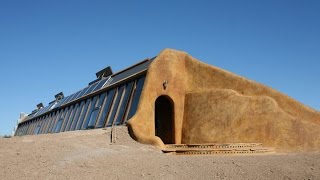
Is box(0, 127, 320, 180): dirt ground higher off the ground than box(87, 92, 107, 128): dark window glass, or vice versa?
box(87, 92, 107, 128): dark window glass

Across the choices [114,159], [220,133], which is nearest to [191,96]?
[220,133]

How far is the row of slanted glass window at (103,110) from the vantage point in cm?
1915

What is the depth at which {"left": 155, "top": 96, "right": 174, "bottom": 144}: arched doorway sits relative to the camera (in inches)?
818

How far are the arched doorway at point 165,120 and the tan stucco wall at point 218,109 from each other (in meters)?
0.45

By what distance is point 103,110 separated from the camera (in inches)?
863

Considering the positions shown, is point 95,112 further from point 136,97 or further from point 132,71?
point 136,97

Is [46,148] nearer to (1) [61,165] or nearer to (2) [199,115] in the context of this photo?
(1) [61,165]

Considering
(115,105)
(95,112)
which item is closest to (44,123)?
(95,112)

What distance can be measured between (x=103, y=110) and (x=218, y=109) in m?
7.84

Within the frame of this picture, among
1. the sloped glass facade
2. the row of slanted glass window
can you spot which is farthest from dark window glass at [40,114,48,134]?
the row of slanted glass window

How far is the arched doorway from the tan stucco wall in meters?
0.45

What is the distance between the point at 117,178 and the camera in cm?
876

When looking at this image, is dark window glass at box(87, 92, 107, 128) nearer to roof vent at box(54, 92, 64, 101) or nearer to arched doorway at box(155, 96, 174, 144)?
arched doorway at box(155, 96, 174, 144)

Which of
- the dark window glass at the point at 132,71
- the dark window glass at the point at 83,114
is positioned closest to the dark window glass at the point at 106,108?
the dark window glass at the point at 132,71
